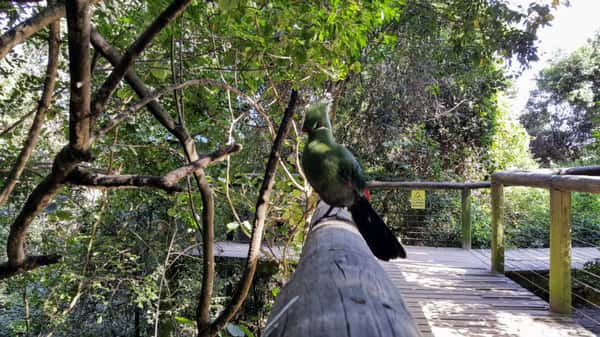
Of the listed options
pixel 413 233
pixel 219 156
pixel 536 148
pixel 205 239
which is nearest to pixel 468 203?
pixel 413 233

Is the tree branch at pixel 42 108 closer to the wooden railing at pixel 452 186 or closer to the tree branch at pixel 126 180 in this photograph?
the tree branch at pixel 126 180

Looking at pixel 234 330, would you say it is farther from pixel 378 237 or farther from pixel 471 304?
pixel 471 304

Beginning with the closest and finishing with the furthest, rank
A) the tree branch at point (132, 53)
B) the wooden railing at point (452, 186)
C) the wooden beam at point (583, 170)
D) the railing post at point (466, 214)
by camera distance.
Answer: the tree branch at point (132, 53), the wooden beam at point (583, 170), the wooden railing at point (452, 186), the railing post at point (466, 214)

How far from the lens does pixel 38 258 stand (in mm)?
986

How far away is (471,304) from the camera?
2848mm

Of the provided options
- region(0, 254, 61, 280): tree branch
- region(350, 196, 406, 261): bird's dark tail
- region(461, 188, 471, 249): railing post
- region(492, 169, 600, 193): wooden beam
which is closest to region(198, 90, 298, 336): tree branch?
region(350, 196, 406, 261): bird's dark tail

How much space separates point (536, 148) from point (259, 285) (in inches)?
511

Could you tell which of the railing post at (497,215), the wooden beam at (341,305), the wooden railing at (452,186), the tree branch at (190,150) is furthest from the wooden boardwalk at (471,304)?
the wooden beam at (341,305)

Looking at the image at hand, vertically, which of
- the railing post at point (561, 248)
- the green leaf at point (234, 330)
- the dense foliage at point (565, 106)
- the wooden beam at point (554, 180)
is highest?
the dense foliage at point (565, 106)

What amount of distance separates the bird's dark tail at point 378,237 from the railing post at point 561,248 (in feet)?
5.14

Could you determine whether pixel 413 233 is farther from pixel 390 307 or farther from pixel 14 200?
pixel 390 307

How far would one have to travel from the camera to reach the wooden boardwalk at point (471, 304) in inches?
94.4

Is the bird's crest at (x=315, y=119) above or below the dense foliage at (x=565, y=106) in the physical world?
below

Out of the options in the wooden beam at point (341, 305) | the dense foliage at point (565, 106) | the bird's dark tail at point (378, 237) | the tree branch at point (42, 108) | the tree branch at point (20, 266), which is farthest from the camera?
the dense foliage at point (565, 106)
